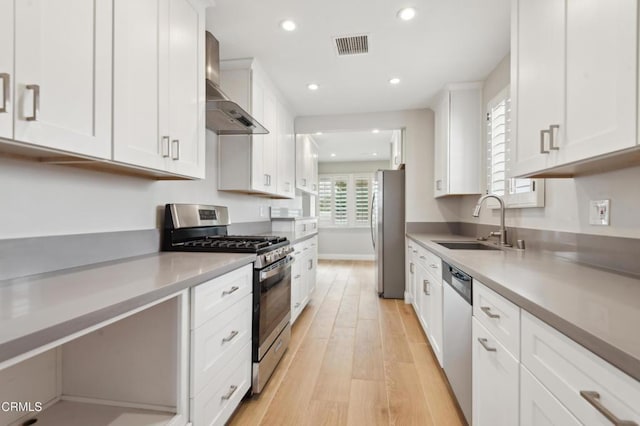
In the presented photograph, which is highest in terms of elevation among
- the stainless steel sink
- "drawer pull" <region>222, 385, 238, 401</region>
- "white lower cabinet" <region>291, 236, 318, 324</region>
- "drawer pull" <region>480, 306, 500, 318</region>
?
the stainless steel sink

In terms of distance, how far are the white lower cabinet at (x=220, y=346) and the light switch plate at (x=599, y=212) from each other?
1.81 m

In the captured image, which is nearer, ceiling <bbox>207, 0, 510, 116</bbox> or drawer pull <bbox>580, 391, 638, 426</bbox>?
drawer pull <bbox>580, 391, 638, 426</bbox>

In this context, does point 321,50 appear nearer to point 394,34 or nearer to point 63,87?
point 394,34

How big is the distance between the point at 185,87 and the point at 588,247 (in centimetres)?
227

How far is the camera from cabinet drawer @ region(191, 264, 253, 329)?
123cm

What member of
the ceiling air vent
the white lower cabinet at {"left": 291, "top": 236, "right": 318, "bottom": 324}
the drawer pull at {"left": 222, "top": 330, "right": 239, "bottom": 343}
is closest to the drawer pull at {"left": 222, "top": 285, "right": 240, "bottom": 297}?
the drawer pull at {"left": 222, "top": 330, "right": 239, "bottom": 343}

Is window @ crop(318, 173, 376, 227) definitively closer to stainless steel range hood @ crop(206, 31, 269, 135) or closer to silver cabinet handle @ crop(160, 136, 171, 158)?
stainless steel range hood @ crop(206, 31, 269, 135)

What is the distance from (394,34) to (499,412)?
2402mm

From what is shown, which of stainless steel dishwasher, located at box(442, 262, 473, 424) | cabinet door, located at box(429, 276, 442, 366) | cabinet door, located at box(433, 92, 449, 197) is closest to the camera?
stainless steel dishwasher, located at box(442, 262, 473, 424)

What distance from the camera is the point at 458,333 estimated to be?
1676 mm

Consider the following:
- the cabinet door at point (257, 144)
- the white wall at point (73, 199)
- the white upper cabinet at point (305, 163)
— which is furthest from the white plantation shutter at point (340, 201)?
the white wall at point (73, 199)

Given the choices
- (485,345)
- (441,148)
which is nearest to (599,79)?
(485,345)

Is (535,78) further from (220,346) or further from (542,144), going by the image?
(220,346)

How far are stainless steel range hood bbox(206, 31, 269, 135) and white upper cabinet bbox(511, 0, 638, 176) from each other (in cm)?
165
